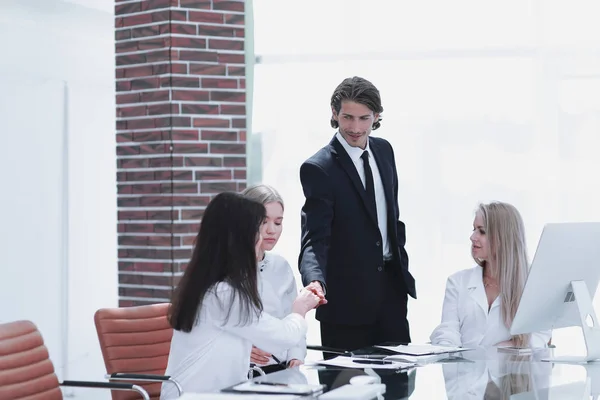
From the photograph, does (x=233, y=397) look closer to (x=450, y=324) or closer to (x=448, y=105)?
(x=450, y=324)

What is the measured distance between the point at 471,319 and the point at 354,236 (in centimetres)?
58

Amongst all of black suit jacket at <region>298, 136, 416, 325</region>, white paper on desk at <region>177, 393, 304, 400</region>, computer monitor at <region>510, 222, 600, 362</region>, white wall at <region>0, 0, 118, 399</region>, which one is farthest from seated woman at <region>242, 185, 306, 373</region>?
white wall at <region>0, 0, 118, 399</region>

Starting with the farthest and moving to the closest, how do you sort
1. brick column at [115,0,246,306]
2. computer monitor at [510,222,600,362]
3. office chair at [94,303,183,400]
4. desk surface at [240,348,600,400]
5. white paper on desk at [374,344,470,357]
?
brick column at [115,0,246,306]
office chair at [94,303,183,400]
white paper on desk at [374,344,470,357]
computer monitor at [510,222,600,362]
desk surface at [240,348,600,400]

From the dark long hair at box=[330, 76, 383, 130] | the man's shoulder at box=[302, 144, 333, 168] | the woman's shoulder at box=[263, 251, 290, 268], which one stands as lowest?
the woman's shoulder at box=[263, 251, 290, 268]

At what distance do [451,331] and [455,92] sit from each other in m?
3.03

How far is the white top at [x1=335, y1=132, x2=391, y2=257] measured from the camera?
361cm

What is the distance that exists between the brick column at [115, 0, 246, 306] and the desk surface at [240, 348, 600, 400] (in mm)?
2259

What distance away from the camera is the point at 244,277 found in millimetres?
2662

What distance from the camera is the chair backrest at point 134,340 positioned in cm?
331

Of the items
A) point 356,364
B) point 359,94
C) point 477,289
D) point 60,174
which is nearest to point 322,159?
point 359,94

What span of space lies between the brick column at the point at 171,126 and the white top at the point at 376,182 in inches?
58.7

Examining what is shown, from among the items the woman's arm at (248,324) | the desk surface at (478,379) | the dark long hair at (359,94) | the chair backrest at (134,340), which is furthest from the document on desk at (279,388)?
the dark long hair at (359,94)

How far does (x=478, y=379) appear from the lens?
2619 millimetres

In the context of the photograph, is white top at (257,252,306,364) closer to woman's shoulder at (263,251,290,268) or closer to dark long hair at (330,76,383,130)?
woman's shoulder at (263,251,290,268)
